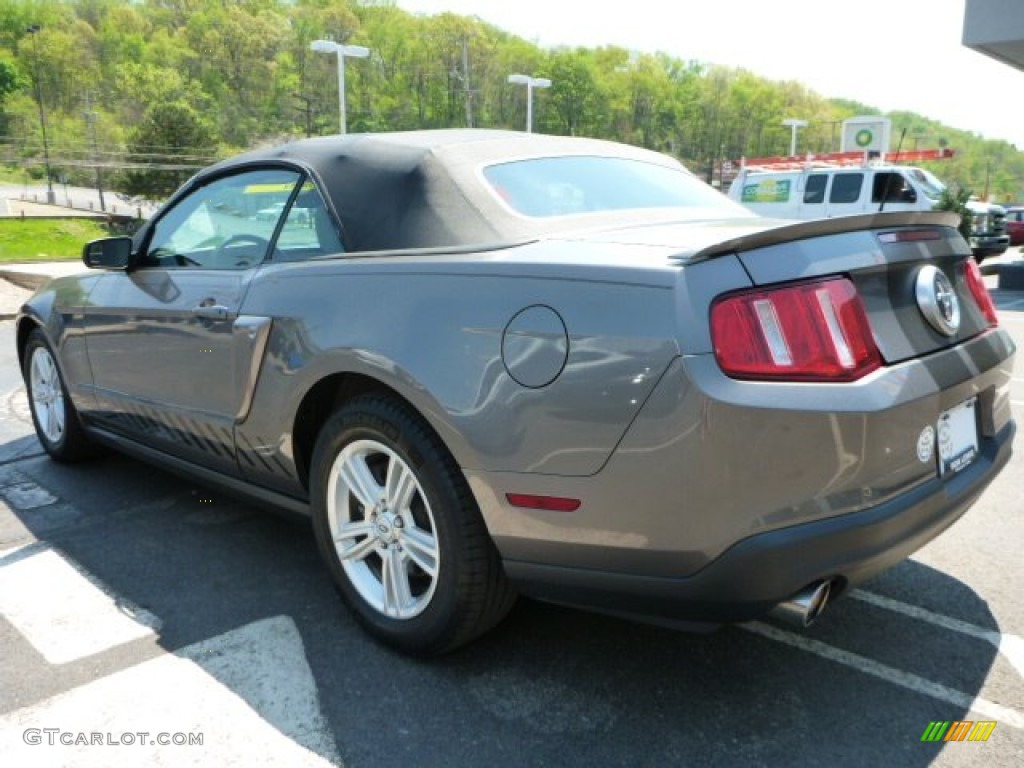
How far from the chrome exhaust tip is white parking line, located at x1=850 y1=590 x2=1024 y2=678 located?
889mm

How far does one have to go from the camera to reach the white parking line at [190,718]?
85.1 inches

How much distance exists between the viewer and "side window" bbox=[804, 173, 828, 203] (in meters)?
17.7

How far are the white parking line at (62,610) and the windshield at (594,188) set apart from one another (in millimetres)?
1883

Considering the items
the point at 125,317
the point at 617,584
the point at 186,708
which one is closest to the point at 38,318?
the point at 125,317

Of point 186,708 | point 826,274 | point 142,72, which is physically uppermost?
point 142,72

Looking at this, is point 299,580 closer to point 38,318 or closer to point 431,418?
point 431,418

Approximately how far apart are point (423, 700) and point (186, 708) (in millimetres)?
650

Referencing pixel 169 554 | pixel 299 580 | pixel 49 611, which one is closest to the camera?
pixel 49 611

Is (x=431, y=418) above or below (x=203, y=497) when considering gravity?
above

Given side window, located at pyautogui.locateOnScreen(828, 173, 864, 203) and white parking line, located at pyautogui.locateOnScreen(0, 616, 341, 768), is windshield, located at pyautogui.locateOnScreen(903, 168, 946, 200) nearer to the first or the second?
side window, located at pyautogui.locateOnScreen(828, 173, 864, 203)

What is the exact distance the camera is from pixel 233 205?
3457mm

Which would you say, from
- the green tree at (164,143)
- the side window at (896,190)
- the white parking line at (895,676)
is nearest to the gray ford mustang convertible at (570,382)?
the white parking line at (895,676)

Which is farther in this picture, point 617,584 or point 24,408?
point 24,408

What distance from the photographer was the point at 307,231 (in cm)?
303
